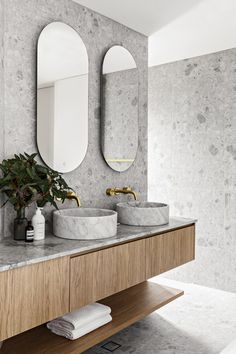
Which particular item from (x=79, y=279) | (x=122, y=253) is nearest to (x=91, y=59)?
(x=122, y=253)

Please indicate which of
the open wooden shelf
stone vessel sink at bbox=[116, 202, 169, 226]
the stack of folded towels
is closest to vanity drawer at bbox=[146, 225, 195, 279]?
stone vessel sink at bbox=[116, 202, 169, 226]

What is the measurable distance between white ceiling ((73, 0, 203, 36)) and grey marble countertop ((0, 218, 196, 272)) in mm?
1467

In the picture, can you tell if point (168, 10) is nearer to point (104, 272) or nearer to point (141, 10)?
point (141, 10)

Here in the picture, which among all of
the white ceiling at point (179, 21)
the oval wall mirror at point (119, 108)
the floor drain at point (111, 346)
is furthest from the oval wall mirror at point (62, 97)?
the floor drain at point (111, 346)

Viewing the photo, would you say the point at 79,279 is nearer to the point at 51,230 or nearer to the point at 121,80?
the point at 51,230

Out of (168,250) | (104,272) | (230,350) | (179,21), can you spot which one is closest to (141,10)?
(179,21)

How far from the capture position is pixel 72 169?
2.34 m

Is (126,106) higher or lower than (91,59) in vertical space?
lower

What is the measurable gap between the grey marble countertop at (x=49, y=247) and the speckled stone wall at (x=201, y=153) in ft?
4.54

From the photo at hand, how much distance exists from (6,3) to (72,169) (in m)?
1.02

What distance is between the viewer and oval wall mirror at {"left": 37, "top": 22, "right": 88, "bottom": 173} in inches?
85.0

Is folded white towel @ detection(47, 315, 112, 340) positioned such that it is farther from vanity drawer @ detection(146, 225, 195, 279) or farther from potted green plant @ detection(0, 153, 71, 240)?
potted green plant @ detection(0, 153, 71, 240)

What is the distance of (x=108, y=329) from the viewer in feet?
6.64

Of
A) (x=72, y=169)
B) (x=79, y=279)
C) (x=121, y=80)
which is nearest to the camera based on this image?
(x=79, y=279)
